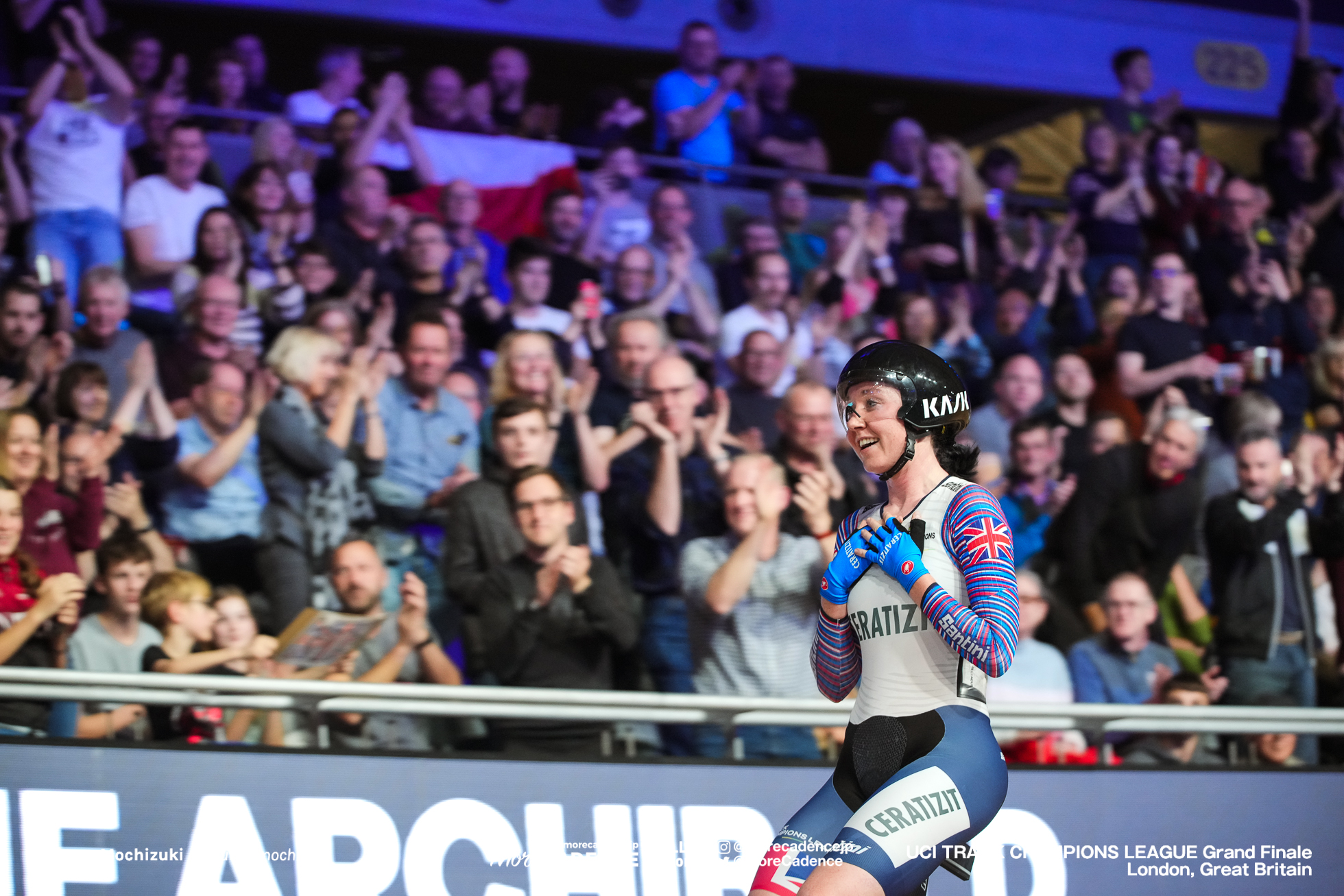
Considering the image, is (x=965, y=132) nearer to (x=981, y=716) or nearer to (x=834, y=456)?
(x=834, y=456)

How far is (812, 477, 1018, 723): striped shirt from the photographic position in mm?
3482

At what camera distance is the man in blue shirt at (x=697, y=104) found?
991 cm

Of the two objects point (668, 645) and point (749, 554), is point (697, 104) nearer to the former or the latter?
point (749, 554)

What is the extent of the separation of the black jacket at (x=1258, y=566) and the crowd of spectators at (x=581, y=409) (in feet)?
0.07

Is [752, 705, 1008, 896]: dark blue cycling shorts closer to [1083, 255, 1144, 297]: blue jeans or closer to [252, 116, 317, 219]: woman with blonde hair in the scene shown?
[252, 116, 317, 219]: woman with blonde hair

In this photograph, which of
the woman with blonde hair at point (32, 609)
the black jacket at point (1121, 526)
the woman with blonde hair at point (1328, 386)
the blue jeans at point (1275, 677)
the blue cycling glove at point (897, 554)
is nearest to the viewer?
the blue cycling glove at point (897, 554)

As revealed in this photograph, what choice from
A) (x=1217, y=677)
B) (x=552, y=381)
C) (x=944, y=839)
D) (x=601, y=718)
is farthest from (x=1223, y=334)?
(x=944, y=839)

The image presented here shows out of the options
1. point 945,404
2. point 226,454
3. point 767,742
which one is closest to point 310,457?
point 226,454

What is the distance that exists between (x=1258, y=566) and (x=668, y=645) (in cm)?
316

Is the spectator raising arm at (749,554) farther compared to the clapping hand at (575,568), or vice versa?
the spectator raising arm at (749,554)

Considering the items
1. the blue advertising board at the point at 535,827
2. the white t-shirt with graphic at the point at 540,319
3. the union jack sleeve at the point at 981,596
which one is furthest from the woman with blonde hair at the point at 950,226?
the union jack sleeve at the point at 981,596

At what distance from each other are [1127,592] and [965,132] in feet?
33.1

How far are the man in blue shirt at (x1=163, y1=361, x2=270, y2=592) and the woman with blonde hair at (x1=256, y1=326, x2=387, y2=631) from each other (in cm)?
6

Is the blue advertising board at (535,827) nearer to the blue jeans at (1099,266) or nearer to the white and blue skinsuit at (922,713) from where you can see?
the white and blue skinsuit at (922,713)
